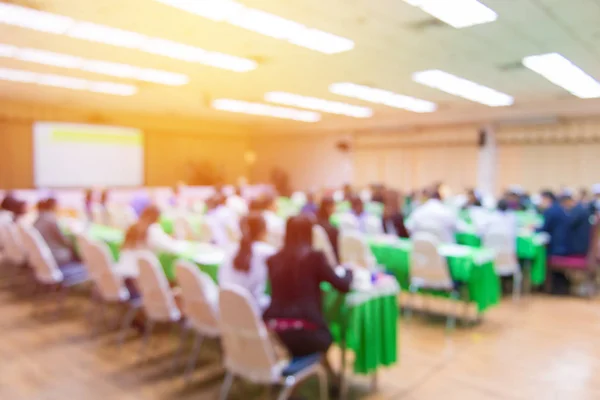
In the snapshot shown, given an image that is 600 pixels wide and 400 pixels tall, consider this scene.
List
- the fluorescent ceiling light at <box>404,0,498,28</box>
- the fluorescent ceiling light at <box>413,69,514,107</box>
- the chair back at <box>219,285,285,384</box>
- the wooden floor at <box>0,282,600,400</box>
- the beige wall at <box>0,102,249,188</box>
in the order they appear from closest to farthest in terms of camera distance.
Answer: the chair back at <box>219,285,285,384</box> → the wooden floor at <box>0,282,600,400</box> → the fluorescent ceiling light at <box>404,0,498,28</box> → the fluorescent ceiling light at <box>413,69,514,107</box> → the beige wall at <box>0,102,249,188</box>

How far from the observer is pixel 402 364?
4133mm

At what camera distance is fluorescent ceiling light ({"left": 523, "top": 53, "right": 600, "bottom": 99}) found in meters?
6.10

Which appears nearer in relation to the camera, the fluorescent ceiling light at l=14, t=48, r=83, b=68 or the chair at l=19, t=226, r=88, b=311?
the chair at l=19, t=226, r=88, b=311

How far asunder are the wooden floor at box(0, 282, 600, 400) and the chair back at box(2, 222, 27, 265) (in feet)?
2.43

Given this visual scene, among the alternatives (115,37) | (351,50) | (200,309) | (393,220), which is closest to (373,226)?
(393,220)

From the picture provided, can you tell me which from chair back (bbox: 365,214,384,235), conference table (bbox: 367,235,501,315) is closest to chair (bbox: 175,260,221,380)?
conference table (bbox: 367,235,501,315)

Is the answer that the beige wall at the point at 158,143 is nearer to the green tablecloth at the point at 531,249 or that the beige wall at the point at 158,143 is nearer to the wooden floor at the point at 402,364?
the wooden floor at the point at 402,364

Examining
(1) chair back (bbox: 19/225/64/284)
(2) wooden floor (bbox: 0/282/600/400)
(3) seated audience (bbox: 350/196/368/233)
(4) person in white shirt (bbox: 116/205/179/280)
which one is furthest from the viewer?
(3) seated audience (bbox: 350/196/368/233)

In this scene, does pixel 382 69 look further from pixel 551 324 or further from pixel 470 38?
pixel 551 324

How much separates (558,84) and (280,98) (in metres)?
5.44

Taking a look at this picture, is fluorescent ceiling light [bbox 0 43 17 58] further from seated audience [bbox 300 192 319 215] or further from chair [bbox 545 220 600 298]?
A: chair [bbox 545 220 600 298]

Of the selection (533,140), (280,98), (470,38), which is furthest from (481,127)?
(470,38)

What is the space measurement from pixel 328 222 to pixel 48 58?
492cm

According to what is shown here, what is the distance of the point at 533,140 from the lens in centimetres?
1128
